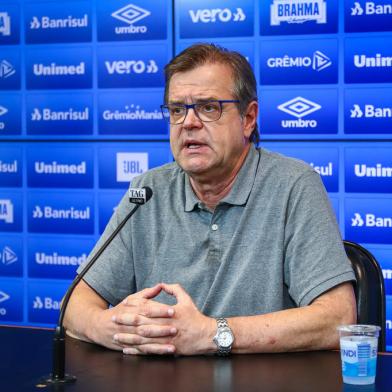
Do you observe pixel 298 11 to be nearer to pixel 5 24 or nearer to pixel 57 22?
pixel 57 22

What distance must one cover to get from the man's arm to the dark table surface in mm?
33

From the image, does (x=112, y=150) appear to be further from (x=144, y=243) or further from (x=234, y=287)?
(x=234, y=287)

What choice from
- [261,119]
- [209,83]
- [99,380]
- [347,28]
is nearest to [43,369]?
[99,380]

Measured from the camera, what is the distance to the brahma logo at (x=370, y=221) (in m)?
3.42

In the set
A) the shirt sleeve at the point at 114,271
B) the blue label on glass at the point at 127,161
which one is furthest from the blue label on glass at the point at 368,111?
the shirt sleeve at the point at 114,271

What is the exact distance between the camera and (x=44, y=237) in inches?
156

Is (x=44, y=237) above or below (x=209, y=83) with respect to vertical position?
below

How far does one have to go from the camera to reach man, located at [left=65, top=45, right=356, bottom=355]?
1.99 m

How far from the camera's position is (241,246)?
84.6 inches

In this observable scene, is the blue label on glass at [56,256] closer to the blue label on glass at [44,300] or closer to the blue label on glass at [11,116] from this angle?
the blue label on glass at [44,300]

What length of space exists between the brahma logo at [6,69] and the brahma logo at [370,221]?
1969 mm

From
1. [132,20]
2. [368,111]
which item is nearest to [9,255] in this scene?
[132,20]

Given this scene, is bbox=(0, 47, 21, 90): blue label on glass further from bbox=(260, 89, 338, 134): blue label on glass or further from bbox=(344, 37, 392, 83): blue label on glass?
bbox=(344, 37, 392, 83): blue label on glass

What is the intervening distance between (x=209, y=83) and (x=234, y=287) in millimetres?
612
